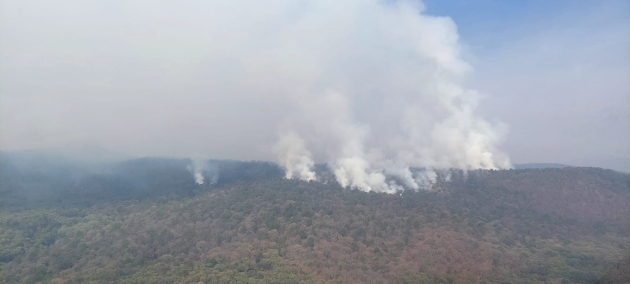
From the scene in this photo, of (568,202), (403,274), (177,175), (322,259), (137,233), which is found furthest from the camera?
(177,175)

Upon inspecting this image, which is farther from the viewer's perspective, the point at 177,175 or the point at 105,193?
the point at 177,175

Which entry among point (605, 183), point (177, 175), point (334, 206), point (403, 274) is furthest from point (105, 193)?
point (605, 183)

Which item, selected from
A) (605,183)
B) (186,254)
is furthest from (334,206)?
(605,183)

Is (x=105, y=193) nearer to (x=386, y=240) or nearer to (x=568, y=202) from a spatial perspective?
(x=386, y=240)

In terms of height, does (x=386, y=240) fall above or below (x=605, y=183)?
below

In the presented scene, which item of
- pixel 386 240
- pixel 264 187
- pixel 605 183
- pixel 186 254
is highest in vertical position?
pixel 605 183

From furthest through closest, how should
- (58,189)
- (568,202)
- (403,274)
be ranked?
(58,189) < (568,202) < (403,274)
